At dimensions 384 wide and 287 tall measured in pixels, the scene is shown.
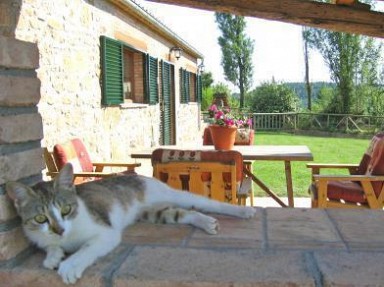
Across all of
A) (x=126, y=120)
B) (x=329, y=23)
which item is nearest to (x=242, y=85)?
(x=126, y=120)

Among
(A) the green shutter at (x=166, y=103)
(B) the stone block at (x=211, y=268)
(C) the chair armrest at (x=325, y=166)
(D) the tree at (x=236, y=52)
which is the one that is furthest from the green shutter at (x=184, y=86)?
(D) the tree at (x=236, y=52)

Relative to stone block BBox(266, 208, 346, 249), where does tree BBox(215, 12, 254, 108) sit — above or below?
above

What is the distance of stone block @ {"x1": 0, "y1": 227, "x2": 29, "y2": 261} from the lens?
54.5 inches

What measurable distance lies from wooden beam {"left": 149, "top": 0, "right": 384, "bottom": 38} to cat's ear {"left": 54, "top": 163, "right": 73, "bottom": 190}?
2.49 meters

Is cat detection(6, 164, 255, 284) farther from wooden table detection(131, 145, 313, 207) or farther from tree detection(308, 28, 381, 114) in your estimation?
tree detection(308, 28, 381, 114)

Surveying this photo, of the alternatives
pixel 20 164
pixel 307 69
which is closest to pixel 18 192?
pixel 20 164

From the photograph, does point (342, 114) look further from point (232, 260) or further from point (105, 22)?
point (232, 260)

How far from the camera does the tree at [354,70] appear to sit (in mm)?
18344

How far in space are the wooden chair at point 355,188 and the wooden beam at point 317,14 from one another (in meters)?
1.01

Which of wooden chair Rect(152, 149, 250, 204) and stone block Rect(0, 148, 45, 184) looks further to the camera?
wooden chair Rect(152, 149, 250, 204)

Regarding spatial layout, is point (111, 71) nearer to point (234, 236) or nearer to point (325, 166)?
point (325, 166)

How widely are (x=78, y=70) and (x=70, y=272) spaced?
4.28 meters

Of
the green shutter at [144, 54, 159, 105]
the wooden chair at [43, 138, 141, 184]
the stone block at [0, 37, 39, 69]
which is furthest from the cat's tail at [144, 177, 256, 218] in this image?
the green shutter at [144, 54, 159, 105]

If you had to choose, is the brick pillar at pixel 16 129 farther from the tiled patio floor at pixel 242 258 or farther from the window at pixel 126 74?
the window at pixel 126 74
